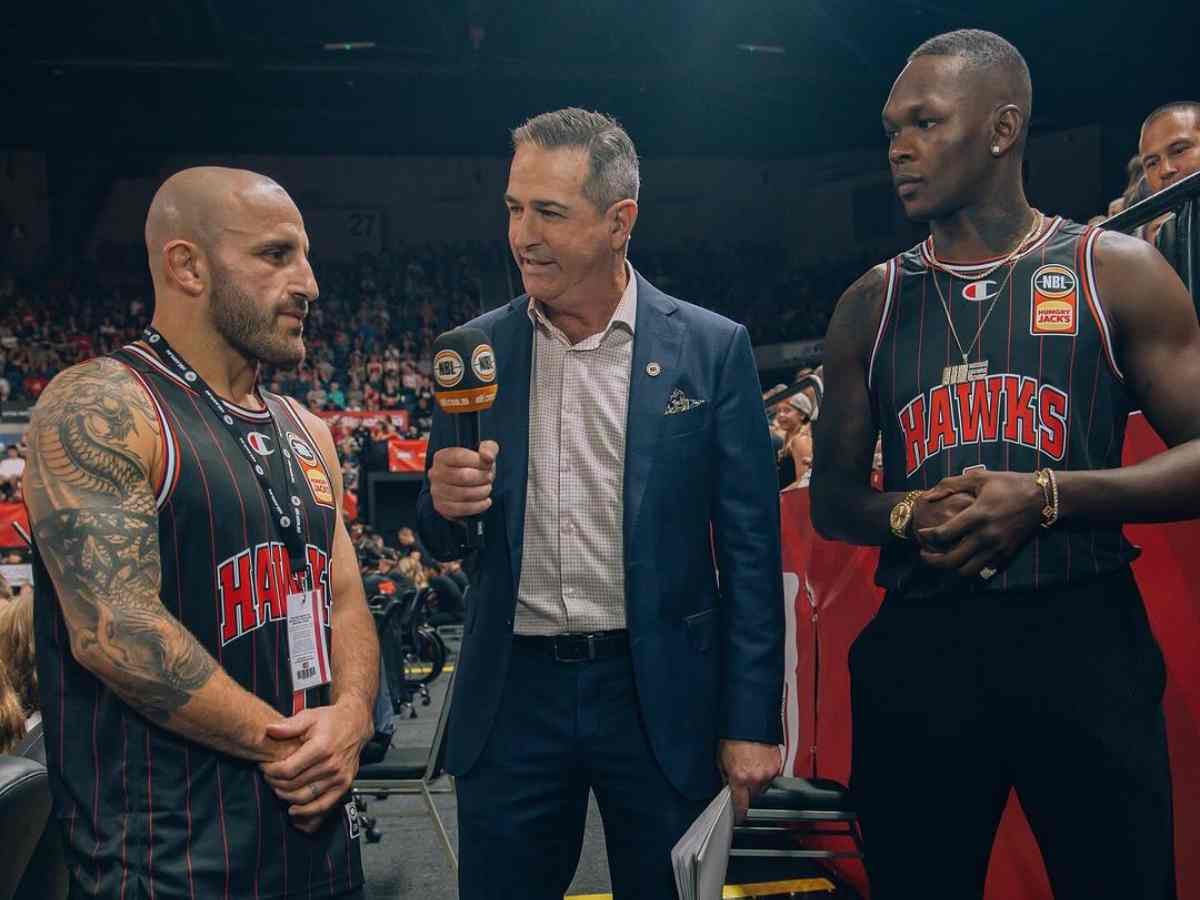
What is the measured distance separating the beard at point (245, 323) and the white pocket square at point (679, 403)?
74 cm

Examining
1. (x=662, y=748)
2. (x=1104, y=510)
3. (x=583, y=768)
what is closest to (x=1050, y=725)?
(x=1104, y=510)

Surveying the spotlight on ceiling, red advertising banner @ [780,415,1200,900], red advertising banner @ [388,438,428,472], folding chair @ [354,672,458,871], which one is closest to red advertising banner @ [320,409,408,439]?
red advertising banner @ [388,438,428,472]

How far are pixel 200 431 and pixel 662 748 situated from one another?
1024 millimetres

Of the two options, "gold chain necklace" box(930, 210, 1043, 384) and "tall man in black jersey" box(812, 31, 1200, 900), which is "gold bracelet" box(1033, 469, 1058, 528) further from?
"gold chain necklace" box(930, 210, 1043, 384)

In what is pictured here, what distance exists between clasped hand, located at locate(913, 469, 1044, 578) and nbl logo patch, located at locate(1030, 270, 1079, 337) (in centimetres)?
28

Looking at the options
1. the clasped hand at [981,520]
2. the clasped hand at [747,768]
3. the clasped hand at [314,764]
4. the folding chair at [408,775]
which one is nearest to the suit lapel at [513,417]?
the clasped hand at [314,764]

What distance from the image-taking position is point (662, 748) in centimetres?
215

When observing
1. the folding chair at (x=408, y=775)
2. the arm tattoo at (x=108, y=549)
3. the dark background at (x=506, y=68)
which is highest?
the dark background at (x=506, y=68)

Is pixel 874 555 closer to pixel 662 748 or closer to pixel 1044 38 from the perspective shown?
pixel 662 748

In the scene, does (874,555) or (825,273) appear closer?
(874,555)

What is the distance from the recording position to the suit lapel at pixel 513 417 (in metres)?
2.24

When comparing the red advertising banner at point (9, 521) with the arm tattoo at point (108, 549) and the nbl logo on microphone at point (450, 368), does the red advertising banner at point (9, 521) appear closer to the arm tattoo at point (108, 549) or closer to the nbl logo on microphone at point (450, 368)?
the arm tattoo at point (108, 549)

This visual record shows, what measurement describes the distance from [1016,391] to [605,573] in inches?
32.9

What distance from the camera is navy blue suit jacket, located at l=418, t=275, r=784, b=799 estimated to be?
2.17 metres
